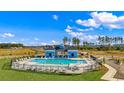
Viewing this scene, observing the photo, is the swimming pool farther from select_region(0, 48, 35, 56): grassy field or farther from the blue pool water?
select_region(0, 48, 35, 56): grassy field

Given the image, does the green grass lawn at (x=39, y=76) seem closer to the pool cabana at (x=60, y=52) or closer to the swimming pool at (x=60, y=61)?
the swimming pool at (x=60, y=61)

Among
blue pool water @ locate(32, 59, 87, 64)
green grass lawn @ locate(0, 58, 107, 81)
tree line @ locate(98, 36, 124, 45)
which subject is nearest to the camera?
green grass lawn @ locate(0, 58, 107, 81)

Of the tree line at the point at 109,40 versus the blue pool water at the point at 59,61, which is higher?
the tree line at the point at 109,40

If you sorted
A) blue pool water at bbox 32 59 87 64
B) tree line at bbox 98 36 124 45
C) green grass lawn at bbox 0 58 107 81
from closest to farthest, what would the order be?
green grass lawn at bbox 0 58 107 81, tree line at bbox 98 36 124 45, blue pool water at bbox 32 59 87 64

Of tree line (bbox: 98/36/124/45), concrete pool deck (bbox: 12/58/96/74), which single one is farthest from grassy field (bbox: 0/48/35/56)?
tree line (bbox: 98/36/124/45)

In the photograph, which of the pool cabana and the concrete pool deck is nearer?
the concrete pool deck

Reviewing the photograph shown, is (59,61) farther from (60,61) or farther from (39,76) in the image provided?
(39,76)

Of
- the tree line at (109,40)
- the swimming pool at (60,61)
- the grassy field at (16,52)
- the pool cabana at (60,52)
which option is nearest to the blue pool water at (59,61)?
the swimming pool at (60,61)

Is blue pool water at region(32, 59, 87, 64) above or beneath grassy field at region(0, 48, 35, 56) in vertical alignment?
beneath

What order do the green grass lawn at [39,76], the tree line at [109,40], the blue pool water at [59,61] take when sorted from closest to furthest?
1. the green grass lawn at [39,76]
2. the tree line at [109,40]
3. the blue pool water at [59,61]

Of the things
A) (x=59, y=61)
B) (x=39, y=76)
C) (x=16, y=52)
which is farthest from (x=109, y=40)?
(x=16, y=52)
